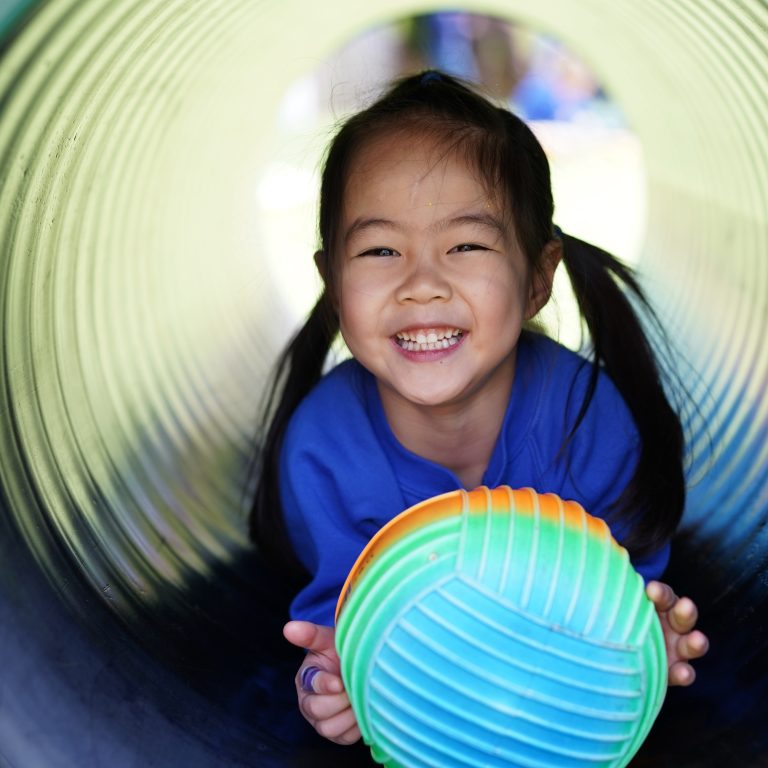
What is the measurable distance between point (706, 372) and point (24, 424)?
2080 mm

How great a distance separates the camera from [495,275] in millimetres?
2000

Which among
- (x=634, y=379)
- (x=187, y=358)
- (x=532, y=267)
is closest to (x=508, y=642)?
(x=532, y=267)

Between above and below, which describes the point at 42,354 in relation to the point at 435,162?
below

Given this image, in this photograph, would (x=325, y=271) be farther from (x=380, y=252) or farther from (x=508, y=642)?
(x=508, y=642)

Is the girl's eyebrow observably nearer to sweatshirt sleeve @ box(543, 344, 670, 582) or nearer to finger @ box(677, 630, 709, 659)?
sweatshirt sleeve @ box(543, 344, 670, 582)

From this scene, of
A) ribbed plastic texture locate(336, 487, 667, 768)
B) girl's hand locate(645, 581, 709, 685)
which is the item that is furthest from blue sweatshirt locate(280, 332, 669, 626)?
ribbed plastic texture locate(336, 487, 667, 768)

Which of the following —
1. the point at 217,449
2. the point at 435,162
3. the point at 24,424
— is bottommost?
the point at 217,449

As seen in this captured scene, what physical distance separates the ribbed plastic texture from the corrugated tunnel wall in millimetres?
416

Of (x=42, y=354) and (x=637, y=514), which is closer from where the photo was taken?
(x=42, y=354)

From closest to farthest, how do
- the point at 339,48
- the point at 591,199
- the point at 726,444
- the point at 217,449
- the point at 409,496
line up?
the point at 409,496, the point at 726,444, the point at 217,449, the point at 339,48, the point at 591,199

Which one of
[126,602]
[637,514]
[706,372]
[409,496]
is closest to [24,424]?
[126,602]

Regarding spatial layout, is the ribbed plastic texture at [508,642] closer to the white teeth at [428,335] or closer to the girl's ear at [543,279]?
the white teeth at [428,335]

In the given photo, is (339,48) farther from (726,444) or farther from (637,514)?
(637,514)

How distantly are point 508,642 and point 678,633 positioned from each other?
0.46 meters
